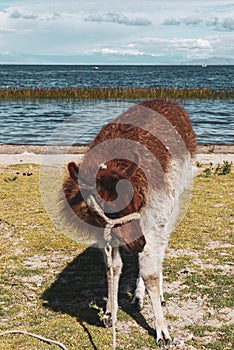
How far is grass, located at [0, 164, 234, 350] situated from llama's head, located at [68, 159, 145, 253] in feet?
4.22

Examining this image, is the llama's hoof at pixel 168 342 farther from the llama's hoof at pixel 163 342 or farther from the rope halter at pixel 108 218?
the rope halter at pixel 108 218

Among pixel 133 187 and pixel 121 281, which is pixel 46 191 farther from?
pixel 133 187

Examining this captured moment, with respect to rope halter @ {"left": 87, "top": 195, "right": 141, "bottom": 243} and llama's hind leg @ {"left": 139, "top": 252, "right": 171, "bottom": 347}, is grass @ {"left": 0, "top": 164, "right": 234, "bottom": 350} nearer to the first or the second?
llama's hind leg @ {"left": 139, "top": 252, "right": 171, "bottom": 347}

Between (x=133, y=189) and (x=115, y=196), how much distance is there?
171 mm

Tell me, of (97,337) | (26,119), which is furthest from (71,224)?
(26,119)

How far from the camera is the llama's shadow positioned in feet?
18.3

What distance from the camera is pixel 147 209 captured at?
4.52m

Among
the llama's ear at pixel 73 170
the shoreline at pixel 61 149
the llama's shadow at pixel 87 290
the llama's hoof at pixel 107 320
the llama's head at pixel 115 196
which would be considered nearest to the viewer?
the llama's head at pixel 115 196

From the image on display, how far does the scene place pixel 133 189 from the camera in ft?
13.7

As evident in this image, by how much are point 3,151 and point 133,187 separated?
14760 millimetres

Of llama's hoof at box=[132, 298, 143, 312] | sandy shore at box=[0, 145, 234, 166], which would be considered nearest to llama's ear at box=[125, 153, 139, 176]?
llama's hoof at box=[132, 298, 143, 312]

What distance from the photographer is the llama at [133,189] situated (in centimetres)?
413

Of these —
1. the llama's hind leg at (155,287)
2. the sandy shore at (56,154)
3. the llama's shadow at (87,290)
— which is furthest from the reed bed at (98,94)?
the llama's hind leg at (155,287)

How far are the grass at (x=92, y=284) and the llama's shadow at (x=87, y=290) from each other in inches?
0.4
